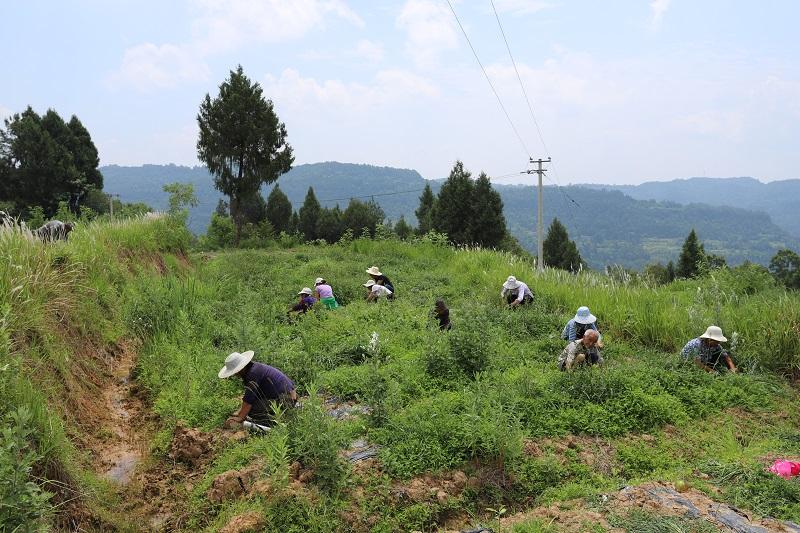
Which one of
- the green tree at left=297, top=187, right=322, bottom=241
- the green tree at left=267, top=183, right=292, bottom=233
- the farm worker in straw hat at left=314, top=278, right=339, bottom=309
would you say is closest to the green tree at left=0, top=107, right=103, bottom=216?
the green tree at left=267, top=183, right=292, bottom=233

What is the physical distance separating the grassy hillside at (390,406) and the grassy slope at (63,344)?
0.03 metres

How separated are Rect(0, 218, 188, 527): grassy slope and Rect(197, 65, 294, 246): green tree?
18099 mm

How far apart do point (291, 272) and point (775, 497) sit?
13.5m

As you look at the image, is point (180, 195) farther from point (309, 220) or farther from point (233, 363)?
point (309, 220)

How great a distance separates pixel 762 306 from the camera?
9234mm

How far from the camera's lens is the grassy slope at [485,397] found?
4.84m

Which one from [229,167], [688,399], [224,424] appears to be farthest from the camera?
[229,167]

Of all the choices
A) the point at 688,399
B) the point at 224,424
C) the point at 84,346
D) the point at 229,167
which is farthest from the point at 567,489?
the point at 229,167

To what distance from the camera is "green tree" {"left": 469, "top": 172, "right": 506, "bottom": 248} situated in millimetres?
38562

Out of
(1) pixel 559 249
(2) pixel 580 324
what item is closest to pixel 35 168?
(2) pixel 580 324

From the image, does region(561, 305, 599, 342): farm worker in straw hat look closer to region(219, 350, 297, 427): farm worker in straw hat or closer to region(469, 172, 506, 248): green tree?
region(219, 350, 297, 427): farm worker in straw hat

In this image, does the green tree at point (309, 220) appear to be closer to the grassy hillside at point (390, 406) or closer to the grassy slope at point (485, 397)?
the grassy slope at point (485, 397)

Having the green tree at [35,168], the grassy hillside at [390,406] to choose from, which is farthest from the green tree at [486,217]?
the grassy hillside at [390,406]

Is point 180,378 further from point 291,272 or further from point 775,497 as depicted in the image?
point 291,272
